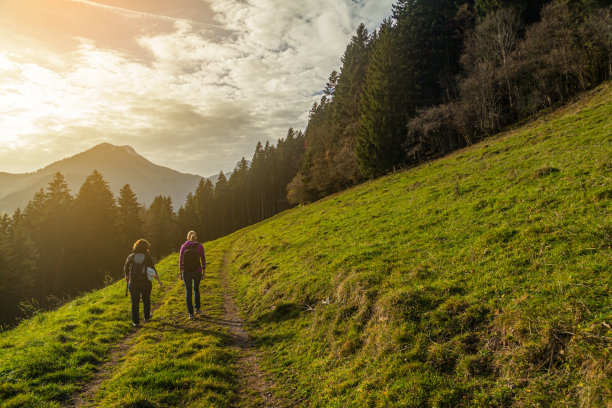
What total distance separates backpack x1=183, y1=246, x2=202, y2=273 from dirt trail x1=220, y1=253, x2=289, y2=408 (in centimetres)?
259

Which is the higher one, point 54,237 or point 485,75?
point 485,75

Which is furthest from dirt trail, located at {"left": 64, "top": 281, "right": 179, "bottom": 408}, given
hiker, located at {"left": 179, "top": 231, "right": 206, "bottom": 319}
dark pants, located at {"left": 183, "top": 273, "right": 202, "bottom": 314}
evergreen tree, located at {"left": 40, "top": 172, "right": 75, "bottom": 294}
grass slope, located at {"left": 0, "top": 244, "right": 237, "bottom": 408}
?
evergreen tree, located at {"left": 40, "top": 172, "right": 75, "bottom": 294}

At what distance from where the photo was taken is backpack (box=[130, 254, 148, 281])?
11273mm

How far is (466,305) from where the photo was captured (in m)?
6.58

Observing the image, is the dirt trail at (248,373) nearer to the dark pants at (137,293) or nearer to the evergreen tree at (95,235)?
the dark pants at (137,293)

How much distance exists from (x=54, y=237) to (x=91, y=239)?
5.01 meters

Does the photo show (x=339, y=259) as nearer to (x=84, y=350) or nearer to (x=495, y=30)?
(x=84, y=350)

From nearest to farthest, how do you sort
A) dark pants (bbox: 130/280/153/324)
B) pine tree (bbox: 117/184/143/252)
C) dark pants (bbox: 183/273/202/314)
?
dark pants (bbox: 130/280/153/324)
dark pants (bbox: 183/273/202/314)
pine tree (bbox: 117/184/143/252)

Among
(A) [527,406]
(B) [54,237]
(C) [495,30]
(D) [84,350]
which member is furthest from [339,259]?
(B) [54,237]

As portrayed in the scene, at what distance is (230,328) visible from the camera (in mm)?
10945

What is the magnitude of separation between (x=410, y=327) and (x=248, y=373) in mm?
4563

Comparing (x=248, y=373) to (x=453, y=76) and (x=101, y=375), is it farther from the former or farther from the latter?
(x=453, y=76)

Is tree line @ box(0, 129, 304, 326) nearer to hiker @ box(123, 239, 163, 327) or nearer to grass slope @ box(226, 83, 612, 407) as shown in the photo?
hiker @ box(123, 239, 163, 327)

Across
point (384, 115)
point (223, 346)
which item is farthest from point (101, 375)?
point (384, 115)
